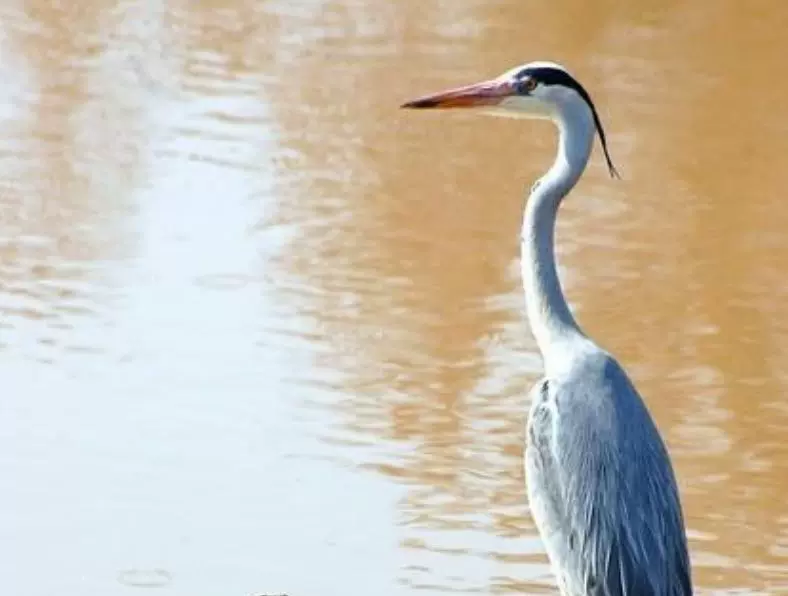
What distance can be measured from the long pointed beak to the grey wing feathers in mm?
871

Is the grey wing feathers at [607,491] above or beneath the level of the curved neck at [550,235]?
beneath

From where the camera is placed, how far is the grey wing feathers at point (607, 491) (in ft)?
17.1

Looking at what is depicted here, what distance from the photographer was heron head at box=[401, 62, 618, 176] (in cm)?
574

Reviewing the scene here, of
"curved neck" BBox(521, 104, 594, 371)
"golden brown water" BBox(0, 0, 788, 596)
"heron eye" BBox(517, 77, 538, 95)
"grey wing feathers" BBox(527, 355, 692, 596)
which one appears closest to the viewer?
"grey wing feathers" BBox(527, 355, 692, 596)

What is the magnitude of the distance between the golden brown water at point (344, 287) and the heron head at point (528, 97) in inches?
52.3

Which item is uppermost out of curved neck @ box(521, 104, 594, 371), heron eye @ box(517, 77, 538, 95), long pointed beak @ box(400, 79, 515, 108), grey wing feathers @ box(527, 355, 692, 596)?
heron eye @ box(517, 77, 538, 95)

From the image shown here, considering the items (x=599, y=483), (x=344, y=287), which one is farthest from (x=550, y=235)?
(x=344, y=287)

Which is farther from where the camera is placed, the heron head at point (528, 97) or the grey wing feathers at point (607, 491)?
the heron head at point (528, 97)

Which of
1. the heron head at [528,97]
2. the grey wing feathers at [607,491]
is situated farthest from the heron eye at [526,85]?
the grey wing feathers at [607,491]

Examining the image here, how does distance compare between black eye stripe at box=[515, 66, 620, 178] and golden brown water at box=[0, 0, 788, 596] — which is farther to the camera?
golden brown water at box=[0, 0, 788, 596]

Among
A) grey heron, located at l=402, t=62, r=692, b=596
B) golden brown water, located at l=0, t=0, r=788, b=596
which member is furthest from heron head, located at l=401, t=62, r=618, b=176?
golden brown water, located at l=0, t=0, r=788, b=596

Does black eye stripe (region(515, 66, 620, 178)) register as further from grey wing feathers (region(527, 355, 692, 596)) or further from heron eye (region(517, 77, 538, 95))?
grey wing feathers (region(527, 355, 692, 596))

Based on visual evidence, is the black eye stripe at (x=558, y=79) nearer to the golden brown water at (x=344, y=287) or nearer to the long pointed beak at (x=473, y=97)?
the long pointed beak at (x=473, y=97)

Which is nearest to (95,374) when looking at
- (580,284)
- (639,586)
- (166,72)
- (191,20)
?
(580,284)
